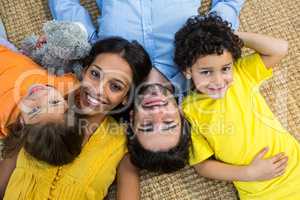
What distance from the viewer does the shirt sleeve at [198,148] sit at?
1.00 m

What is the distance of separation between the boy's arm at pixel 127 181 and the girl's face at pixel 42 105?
0.68 ft

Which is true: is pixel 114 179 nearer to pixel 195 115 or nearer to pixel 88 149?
pixel 88 149

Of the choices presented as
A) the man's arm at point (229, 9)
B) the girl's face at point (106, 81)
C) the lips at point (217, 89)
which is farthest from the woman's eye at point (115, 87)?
the man's arm at point (229, 9)

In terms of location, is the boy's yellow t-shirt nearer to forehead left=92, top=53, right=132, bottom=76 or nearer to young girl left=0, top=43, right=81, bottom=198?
forehead left=92, top=53, right=132, bottom=76

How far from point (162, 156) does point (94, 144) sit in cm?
18

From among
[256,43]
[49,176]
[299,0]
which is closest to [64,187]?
[49,176]

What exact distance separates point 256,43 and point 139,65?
11.7 inches

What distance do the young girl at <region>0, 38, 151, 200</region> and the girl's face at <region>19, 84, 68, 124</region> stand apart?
0.22 feet

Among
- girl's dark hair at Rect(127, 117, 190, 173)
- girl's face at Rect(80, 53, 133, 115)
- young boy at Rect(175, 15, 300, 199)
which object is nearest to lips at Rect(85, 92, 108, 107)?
girl's face at Rect(80, 53, 133, 115)

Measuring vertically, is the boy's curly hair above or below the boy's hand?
above

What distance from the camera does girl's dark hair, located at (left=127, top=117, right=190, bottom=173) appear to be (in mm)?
955

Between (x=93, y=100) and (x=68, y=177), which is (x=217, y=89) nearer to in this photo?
(x=93, y=100)

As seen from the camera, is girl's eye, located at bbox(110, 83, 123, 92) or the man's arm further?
the man's arm

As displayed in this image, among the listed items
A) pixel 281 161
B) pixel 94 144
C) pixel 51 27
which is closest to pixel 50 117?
pixel 94 144
